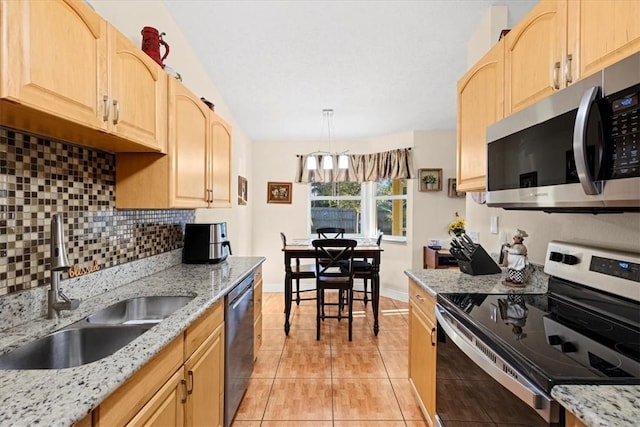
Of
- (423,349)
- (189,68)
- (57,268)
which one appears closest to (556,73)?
(423,349)

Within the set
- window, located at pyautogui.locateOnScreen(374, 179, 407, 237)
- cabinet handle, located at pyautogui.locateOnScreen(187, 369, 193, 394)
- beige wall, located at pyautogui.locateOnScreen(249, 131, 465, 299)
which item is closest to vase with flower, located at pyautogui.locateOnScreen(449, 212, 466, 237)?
beige wall, located at pyautogui.locateOnScreen(249, 131, 465, 299)

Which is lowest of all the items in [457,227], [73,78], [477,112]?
[457,227]

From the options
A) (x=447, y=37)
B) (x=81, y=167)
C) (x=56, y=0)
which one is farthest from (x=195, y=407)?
(x=447, y=37)

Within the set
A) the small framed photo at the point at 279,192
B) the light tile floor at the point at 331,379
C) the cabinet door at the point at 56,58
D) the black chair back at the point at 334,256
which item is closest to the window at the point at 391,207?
the small framed photo at the point at 279,192

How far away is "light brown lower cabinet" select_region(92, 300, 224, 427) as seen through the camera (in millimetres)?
880

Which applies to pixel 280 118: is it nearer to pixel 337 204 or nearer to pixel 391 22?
pixel 337 204

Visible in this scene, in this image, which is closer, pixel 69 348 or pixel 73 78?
pixel 73 78

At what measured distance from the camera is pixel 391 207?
16.4 feet

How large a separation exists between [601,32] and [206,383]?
2017mm

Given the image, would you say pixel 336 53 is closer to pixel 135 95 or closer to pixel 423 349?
pixel 135 95

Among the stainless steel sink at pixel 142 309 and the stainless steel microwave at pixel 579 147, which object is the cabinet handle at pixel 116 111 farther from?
the stainless steel microwave at pixel 579 147

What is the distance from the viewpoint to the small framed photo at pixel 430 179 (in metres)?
4.60

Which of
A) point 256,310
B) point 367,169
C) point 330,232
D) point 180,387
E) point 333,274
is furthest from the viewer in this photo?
point 367,169

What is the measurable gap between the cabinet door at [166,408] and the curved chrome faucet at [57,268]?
0.50 m
